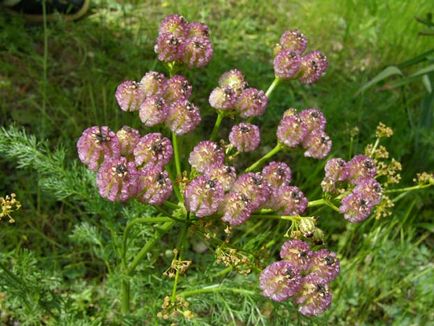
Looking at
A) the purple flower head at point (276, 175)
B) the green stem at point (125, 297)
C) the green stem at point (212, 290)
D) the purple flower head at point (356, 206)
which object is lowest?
the green stem at point (125, 297)

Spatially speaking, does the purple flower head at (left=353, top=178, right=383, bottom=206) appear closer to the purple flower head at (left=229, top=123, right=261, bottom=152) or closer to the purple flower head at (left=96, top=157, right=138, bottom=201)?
the purple flower head at (left=229, top=123, right=261, bottom=152)

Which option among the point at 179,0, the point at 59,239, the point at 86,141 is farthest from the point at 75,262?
the point at 179,0

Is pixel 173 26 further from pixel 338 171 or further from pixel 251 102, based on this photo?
pixel 338 171

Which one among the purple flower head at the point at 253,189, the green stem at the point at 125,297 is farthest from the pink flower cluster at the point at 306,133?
the green stem at the point at 125,297

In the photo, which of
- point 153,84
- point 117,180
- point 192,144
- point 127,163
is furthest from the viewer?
point 192,144

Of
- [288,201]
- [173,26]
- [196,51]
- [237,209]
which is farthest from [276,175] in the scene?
[173,26]

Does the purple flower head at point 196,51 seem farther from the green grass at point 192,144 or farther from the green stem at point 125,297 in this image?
the green stem at point 125,297
